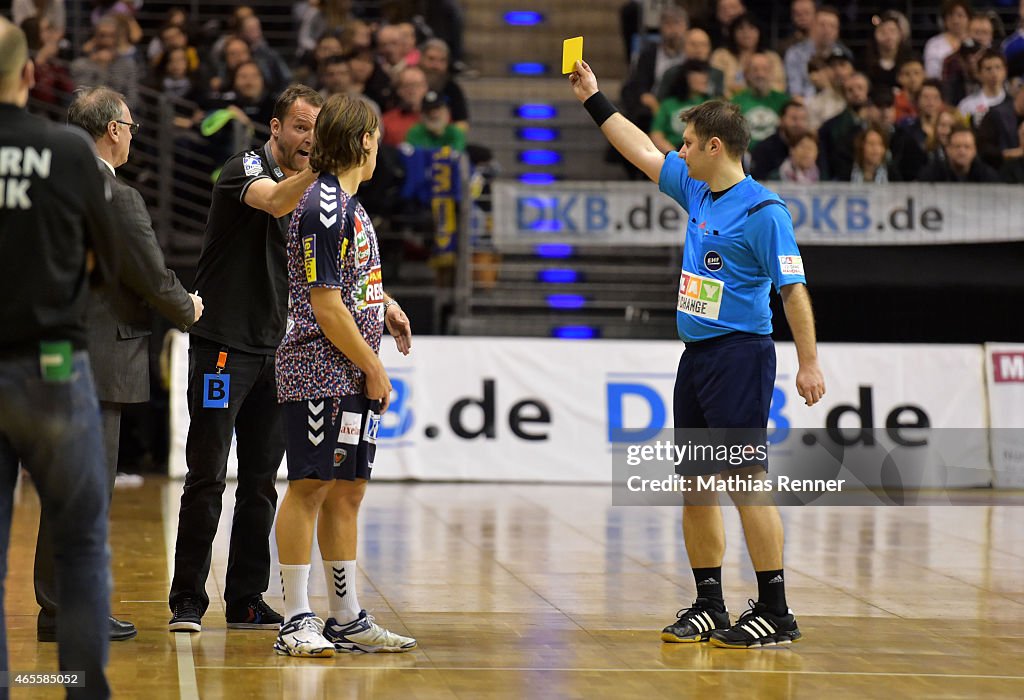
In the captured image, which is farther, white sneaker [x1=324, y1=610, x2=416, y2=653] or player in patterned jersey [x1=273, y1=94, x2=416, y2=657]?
white sneaker [x1=324, y1=610, x2=416, y2=653]

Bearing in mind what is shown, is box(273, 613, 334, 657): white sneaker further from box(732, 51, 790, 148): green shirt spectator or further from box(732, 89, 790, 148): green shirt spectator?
box(732, 51, 790, 148): green shirt spectator

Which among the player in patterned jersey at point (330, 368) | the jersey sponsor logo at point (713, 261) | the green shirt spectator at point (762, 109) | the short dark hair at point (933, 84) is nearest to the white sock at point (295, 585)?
the player in patterned jersey at point (330, 368)

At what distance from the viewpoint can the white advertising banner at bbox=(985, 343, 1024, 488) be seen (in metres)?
13.1

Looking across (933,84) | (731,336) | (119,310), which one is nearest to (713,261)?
(731,336)

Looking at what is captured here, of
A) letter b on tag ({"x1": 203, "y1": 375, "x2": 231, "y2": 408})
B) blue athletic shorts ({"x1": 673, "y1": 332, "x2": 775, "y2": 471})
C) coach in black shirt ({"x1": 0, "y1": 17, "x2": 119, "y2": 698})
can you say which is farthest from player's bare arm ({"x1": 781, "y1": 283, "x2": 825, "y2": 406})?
coach in black shirt ({"x1": 0, "y1": 17, "x2": 119, "y2": 698})

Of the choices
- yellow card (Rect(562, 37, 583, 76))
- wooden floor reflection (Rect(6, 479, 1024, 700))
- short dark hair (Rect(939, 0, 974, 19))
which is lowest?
Result: wooden floor reflection (Rect(6, 479, 1024, 700))

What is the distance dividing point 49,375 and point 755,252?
2.99 metres

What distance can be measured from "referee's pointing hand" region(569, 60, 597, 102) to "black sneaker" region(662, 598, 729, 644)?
2278 mm

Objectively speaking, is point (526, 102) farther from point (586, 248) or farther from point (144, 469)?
point (144, 469)

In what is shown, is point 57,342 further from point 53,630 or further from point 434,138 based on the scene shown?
point 434,138

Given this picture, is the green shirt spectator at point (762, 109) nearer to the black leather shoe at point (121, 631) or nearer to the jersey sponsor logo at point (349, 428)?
the jersey sponsor logo at point (349, 428)

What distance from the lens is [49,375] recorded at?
399cm

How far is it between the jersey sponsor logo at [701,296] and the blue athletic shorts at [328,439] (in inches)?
58.5

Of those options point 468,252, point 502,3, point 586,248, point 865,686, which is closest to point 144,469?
point 468,252
